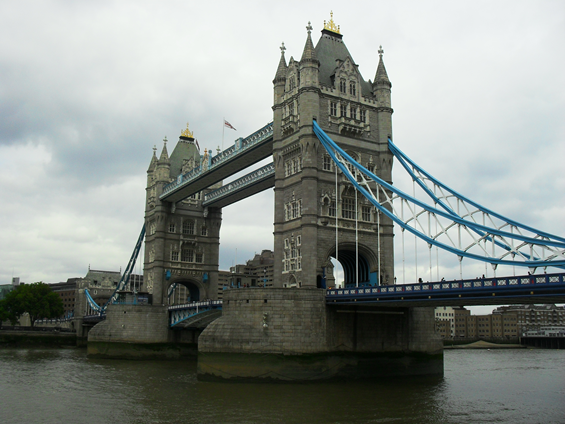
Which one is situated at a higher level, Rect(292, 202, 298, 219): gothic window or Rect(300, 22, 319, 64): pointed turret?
Rect(300, 22, 319, 64): pointed turret

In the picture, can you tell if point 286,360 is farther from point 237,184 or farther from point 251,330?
point 237,184

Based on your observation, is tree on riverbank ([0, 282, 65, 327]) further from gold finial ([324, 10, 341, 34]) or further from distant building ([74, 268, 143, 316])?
gold finial ([324, 10, 341, 34])

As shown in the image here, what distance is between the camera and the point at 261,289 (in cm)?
3722

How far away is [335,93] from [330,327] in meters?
19.0

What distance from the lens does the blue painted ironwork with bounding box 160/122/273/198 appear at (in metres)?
51.5

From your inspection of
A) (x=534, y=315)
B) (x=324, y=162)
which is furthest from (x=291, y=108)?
(x=534, y=315)

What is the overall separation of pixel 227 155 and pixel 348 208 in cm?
1792

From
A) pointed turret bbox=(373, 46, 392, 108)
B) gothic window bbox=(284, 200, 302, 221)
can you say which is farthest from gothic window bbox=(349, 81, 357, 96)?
gothic window bbox=(284, 200, 302, 221)

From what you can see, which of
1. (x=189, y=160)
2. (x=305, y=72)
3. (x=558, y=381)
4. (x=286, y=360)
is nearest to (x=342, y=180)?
(x=305, y=72)

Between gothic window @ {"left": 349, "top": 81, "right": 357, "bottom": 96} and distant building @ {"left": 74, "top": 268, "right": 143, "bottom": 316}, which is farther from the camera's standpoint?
distant building @ {"left": 74, "top": 268, "right": 143, "bottom": 316}

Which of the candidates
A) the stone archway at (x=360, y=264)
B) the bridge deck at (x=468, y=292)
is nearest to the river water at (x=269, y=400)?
the bridge deck at (x=468, y=292)

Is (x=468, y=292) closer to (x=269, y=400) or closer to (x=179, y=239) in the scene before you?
(x=269, y=400)

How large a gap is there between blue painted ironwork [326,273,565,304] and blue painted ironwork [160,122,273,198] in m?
18.8

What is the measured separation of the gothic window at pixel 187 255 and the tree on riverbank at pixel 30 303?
141 ft
